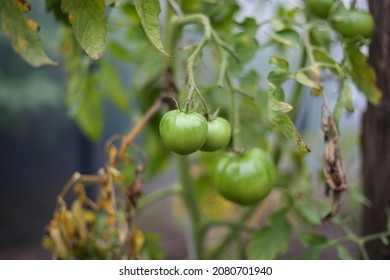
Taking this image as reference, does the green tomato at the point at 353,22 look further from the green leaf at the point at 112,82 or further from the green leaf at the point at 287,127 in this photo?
the green leaf at the point at 112,82

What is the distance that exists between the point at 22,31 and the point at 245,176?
374mm

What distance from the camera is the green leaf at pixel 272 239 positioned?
936 mm

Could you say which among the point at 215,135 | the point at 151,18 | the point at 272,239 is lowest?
the point at 272,239

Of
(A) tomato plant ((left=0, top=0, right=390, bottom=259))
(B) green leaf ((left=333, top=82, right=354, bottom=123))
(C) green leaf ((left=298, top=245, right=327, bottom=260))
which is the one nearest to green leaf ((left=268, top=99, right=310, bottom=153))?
(A) tomato plant ((left=0, top=0, right=390, bottom=259))

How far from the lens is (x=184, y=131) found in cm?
59

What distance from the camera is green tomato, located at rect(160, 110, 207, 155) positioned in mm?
596

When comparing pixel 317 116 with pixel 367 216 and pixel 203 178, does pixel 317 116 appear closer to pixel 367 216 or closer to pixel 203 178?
pixel 203 178

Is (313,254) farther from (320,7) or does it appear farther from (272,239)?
(320,7)

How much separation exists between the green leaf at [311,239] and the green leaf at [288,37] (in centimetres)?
34

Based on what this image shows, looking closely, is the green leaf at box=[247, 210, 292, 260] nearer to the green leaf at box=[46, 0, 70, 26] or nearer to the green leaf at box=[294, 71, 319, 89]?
the green leaf at box=[294, 71, 319, 89]

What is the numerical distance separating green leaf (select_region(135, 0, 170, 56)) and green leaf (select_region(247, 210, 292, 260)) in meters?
0.48

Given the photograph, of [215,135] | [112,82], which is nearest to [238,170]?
[215,135]
